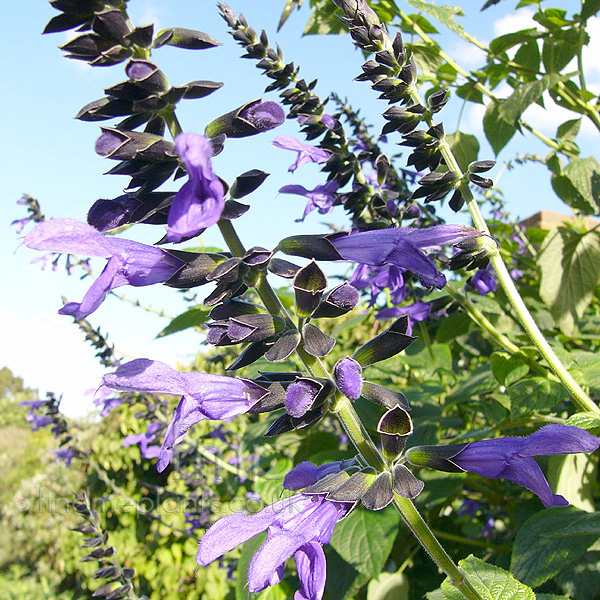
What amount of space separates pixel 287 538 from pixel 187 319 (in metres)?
1.31

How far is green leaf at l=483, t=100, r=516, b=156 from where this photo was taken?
6.32 feet

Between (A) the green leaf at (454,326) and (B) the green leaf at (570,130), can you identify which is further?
(A) the green leaf at (454,326)

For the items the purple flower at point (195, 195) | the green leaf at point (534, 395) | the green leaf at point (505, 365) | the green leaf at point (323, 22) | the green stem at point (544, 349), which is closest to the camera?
the purple flower at point (195, 195)

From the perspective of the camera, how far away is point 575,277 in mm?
1937

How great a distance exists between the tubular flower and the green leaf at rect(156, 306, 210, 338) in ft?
3.83

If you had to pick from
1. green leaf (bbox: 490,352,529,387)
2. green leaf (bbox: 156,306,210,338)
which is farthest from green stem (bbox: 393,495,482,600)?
green leaf (bbox: 156,306,210,338)

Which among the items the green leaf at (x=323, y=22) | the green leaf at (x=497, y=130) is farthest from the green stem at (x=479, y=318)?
the green leaf at (x=323, y=22)

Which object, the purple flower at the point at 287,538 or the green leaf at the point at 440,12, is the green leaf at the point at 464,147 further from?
the purple flower at the point at 287,538

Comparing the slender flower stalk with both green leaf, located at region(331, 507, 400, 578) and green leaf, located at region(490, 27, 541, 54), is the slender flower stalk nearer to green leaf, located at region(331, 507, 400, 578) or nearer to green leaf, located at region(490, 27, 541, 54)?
green leaf, located at region(331, 507, 400, 578)

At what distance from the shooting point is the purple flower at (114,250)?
2.96ft

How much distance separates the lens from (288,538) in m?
0.82

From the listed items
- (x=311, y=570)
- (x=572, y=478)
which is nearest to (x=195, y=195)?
(x=311, y=570)

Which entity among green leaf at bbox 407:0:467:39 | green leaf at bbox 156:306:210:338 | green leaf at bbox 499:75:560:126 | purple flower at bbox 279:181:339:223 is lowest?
green leaf at bbox 156:306:210:338

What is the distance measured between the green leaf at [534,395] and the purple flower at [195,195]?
1000mm
